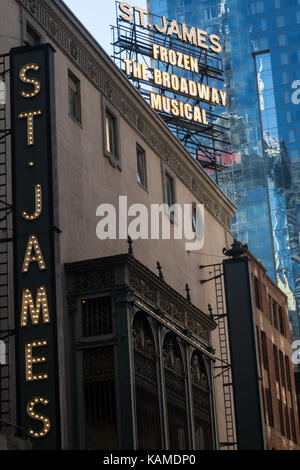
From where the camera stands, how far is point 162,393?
2595cm

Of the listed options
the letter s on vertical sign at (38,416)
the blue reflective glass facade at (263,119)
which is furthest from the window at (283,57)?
the letter s on vertical sign at (38,416)

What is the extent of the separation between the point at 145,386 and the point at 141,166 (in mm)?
13642

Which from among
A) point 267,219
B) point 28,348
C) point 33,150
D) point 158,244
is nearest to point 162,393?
point 28,348

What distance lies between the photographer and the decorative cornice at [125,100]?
29909mm

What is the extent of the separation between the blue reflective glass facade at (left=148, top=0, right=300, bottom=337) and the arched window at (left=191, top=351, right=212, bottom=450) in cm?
10903

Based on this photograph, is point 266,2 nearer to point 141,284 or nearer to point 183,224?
point 183,224

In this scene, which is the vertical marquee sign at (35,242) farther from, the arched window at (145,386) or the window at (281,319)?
the window at (281,319)

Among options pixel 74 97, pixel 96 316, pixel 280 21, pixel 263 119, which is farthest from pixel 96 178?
pixel 280 21

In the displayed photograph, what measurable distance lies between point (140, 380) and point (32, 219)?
19.3ft

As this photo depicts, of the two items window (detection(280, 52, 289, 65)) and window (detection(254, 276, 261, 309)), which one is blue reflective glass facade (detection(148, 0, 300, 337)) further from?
window (detection(254, 276, 261, 309))

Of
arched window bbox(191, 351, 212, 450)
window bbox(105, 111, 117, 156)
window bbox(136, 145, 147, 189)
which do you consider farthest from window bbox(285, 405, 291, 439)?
window bbox(105, 111, 117, 156)

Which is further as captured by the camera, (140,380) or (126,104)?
(126,104)

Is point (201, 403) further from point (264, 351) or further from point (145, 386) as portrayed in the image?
point (264, 351)

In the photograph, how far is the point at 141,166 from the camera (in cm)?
3706
